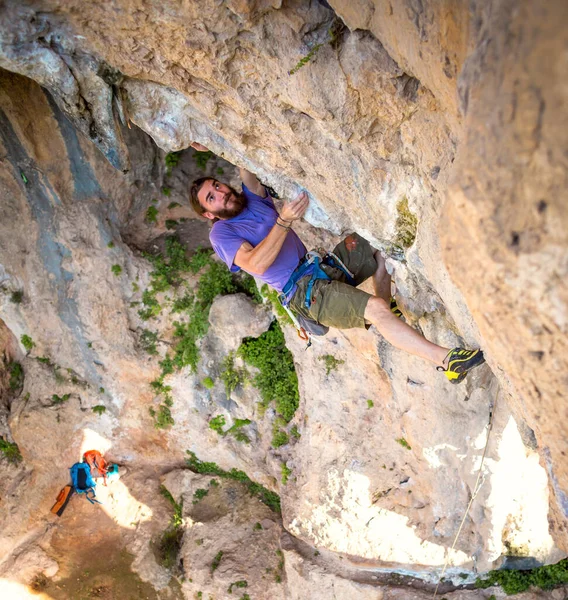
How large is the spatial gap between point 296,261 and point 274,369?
3361mm

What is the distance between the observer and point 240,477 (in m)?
9.52

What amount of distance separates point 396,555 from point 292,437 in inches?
87.0

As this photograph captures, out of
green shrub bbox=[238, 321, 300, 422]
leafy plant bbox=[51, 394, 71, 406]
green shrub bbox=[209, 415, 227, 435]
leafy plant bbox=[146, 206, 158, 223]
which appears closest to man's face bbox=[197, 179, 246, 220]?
green shrub bbox=[238, 321, 300, 422]

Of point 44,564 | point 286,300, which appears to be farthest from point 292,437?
point 44,564

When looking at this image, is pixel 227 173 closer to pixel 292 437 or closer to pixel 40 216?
pixel 40 216

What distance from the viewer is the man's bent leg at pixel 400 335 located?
4141 mm

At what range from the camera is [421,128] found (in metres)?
3.50

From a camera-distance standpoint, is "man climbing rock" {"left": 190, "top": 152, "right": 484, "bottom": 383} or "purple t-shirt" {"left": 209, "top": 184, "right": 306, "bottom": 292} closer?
"man climbing rock" {"left": 190, "top": 152, "right": 484, "bottom": 383}

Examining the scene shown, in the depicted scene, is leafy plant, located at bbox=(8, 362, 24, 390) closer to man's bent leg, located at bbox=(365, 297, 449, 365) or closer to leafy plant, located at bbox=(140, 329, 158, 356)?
leafy plant, located at bbox=(140, 329, 158, 356)

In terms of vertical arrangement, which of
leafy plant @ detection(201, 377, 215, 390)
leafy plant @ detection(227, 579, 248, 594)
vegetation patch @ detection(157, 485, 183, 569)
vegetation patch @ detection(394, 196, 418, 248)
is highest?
vegetation patch @ detection(394, 196, 418, 248)

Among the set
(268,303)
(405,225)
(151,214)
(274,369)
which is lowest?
(274,369)

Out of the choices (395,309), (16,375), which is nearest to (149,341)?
(16,375)

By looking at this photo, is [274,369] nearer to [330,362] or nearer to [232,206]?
[330,362]

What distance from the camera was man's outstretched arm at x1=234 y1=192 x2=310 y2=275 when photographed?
4.69 m
